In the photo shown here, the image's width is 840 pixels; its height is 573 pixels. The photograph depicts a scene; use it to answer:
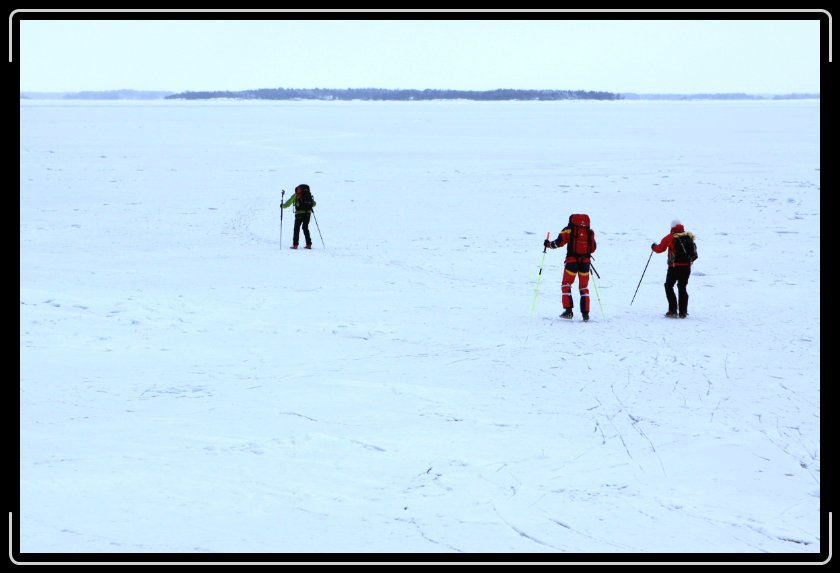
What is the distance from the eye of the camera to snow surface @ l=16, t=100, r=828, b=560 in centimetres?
562

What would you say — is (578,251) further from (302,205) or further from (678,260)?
(302,205)

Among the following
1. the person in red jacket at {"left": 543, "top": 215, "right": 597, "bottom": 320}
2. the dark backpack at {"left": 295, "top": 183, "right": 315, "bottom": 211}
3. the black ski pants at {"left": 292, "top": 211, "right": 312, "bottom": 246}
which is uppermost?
the dark backpack at {"left": 295, "top": 183, "right": 315, "bottom": 211}

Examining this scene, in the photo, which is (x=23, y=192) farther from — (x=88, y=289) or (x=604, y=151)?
(x=604, y=151)

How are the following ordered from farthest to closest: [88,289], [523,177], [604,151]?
[604,151], [523,177], [88,289]

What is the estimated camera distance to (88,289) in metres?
12.3

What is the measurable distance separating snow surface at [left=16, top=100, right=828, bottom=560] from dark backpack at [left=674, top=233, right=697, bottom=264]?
2.66ft

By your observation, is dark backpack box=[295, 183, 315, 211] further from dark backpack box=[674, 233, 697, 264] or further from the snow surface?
dark backpack box=[674, 233, 697, 264]

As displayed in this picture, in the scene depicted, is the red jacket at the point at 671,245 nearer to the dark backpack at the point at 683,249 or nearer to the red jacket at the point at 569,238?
the dark backpack at the point at 683,249

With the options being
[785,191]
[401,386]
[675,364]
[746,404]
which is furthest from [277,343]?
[785,191]

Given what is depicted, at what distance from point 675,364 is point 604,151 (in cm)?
2834

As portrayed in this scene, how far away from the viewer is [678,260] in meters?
11.1

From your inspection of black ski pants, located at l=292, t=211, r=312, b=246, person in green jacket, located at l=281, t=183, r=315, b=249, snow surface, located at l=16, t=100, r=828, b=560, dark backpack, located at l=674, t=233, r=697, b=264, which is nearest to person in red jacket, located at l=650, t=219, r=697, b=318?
dark backpack, located at l=674, t=233, r=697, b=264

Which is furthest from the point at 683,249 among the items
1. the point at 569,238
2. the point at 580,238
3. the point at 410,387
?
the point at 410,387

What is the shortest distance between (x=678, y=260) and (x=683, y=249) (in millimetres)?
145
